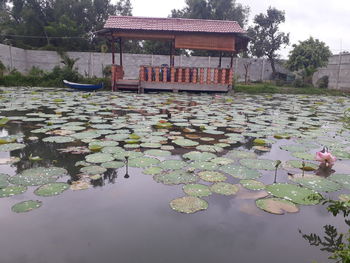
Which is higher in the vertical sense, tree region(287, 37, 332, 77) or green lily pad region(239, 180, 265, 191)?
tree region(287, 37, 332, 77)

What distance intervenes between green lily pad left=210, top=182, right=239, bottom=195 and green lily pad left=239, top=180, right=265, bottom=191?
0.30 feet

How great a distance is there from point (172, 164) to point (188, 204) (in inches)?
30.7

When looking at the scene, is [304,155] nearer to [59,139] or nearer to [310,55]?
[59,139]

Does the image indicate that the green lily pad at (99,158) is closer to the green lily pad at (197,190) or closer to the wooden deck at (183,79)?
the green lily pad at (197,190)

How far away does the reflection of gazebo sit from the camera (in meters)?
10.2

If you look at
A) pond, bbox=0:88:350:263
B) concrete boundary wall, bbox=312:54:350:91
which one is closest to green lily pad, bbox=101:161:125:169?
pond, bbox=0:88:350:263

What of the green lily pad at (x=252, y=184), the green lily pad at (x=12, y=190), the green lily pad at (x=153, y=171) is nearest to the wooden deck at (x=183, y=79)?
the green lily pad at (x=153, y=171)

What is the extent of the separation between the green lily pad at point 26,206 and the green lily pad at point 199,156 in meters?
1.51

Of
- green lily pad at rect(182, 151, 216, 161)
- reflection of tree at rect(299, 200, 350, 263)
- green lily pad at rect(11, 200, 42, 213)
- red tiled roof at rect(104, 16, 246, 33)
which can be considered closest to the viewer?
reflection of tree at rect(299, 200, 350, 263)

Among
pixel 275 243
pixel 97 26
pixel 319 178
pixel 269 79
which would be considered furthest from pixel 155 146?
pixel 97 26

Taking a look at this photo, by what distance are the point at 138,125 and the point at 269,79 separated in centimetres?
1758

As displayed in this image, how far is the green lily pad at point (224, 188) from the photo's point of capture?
2.12m

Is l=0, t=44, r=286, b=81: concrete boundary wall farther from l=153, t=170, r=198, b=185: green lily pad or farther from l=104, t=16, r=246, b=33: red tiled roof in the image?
l=153, t=170, r=198, b=185: green lily pad

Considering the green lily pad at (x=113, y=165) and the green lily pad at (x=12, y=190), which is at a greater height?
the green lily pad at (x=113, y=165)
